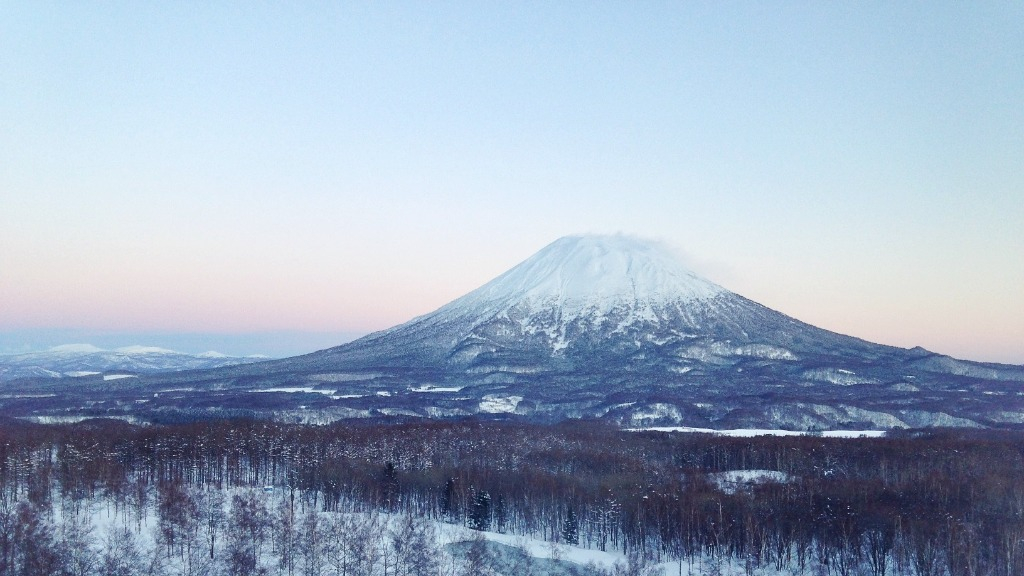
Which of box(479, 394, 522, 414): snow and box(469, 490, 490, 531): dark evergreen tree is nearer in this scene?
box(469, 490, 490, 531): dark evergreen tree

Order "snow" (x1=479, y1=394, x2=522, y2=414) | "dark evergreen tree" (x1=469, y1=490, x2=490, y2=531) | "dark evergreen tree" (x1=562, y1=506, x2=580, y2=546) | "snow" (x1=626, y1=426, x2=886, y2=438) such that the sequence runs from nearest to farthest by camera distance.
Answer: "dark evergreen tree" (x1=562, y1=506, x2=580, y2=546)
"dark evergreen tree" (x1=469, y1=490, x2=490, y2=531)
"snow" (x1=626, y1=426, x2=886, y2=438)
"snow" (x1=479, y1=394, x2=522, y2=414)

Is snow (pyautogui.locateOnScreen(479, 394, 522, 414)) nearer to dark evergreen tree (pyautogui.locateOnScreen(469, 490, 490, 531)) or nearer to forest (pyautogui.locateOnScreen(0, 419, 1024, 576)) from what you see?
forest (pyautogui.locateOnScreen(0, 419, 1024, 576))

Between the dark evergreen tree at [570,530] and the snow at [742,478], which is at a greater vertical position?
the snow at [742,478]

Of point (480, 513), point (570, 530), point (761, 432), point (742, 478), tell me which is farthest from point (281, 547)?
point (761, 432)

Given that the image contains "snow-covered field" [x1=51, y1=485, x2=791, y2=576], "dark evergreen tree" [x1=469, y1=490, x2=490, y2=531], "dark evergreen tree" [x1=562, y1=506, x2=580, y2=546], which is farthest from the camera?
"dark evergreen tree" [x1=469, y1=490, x2=490, y2=531]

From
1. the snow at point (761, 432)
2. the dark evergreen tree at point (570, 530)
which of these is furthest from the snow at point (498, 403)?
the dark evergreen tree at point (570, 530)

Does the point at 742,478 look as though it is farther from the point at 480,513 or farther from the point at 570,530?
the point at 480,513

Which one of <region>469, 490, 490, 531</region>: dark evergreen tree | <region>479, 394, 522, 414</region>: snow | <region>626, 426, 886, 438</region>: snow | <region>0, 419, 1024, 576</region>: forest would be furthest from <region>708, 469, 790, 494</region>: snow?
<region>479, 394, 522, 414</region>: snow

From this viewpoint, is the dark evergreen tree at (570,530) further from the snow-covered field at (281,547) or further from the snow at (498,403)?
the snow at (498,403)

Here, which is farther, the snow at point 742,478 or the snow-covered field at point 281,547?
the snow at point 742,478

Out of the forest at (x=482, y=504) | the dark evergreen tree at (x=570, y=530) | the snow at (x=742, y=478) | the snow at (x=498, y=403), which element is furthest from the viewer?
the snow at (x=498, y=403)

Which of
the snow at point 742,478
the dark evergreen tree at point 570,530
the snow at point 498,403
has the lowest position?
the dark evergreen tree at point 570,530
